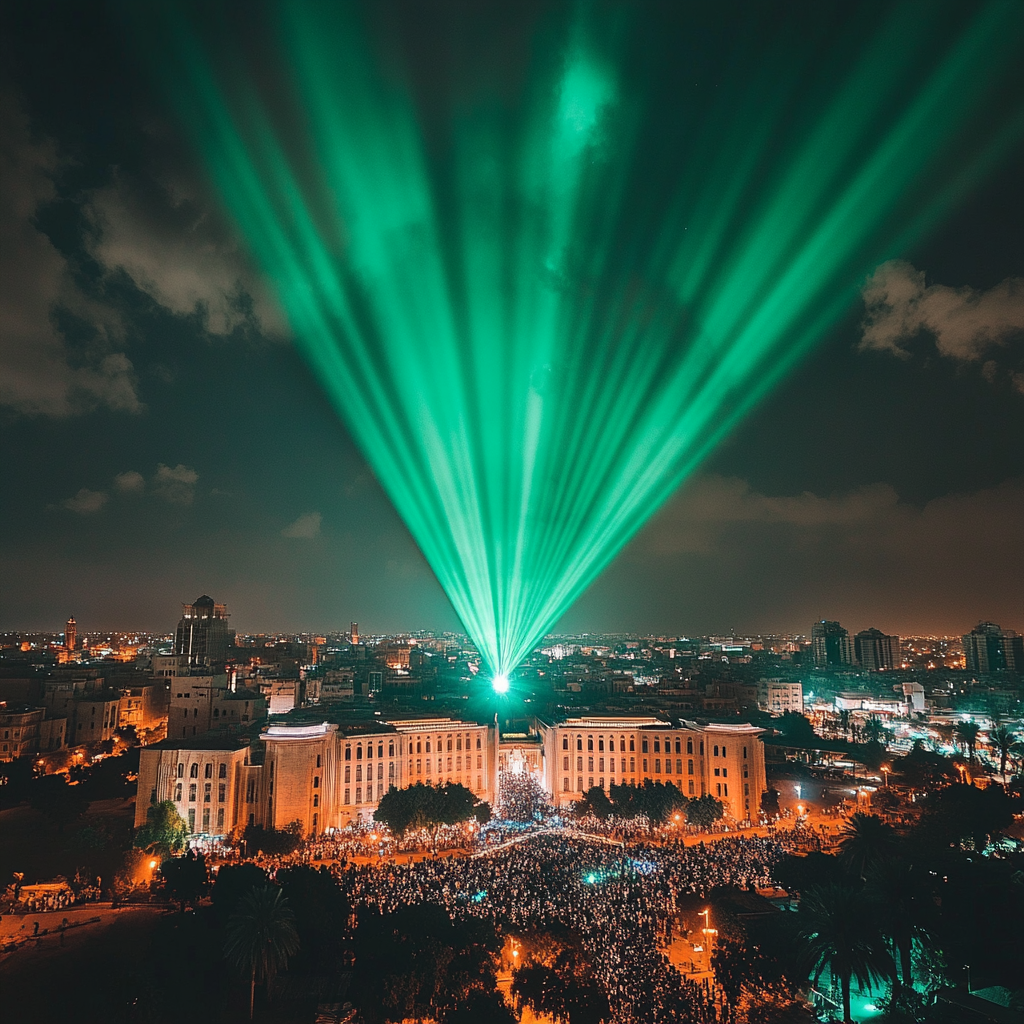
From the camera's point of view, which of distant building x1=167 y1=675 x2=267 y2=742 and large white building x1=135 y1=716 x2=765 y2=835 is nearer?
large white building x1=135 y1=716 x2=765 y2=835

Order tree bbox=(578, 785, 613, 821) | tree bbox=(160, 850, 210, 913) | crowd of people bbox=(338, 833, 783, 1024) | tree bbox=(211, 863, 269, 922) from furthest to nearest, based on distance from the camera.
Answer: tree bbox=(578, 785, 613, 821), tree bbox=(160, 850, 210, 913), tree bbox=(211, 863, 269, 922), crowd of people bbox=(338, 833, 783, 1024)

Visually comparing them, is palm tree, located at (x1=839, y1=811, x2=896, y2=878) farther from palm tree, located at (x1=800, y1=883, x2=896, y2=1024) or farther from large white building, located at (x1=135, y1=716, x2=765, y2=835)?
large white building, located at (x1=135, y1=716, x2=765, y2=835)

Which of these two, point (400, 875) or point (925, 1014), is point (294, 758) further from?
point (925, 1014)

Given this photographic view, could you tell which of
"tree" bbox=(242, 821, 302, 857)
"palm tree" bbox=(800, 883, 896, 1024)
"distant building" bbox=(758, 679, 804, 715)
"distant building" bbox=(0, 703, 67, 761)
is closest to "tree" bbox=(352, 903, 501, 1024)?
"palm tree" bbox=(800, 883, 896, 1024)

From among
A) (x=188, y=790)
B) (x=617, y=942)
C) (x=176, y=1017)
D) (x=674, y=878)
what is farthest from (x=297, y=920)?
(x=188, y=790)

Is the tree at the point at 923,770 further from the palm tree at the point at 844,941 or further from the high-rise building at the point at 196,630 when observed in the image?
the high-rise building at the point at 196,630

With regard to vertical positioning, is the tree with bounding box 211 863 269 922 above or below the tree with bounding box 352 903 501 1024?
above

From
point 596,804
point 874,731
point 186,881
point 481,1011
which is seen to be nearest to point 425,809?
point 596,804
